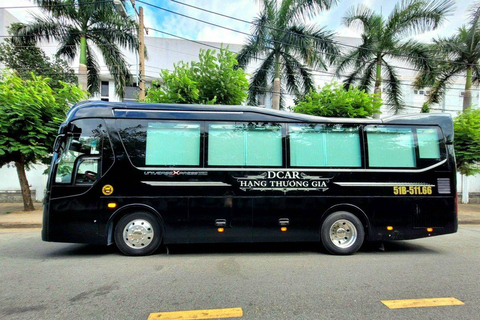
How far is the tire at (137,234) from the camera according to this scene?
202 inches

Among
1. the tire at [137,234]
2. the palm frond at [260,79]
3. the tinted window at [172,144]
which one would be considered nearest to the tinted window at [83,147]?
the tinted window at [172,144]

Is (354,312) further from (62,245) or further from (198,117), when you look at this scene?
(62,245)

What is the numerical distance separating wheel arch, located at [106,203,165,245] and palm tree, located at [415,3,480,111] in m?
16.6

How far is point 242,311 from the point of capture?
122 inches

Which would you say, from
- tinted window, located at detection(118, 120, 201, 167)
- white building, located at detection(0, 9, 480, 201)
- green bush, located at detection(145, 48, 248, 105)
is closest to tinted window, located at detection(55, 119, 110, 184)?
tinted window, located at detection(118, 120, 201, 167)

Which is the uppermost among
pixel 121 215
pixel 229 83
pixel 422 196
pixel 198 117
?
pixel 229 83

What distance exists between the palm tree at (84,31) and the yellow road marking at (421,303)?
15091 mm

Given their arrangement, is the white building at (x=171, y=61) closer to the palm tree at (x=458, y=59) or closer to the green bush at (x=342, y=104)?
the palm tree at (x=458, y=59)

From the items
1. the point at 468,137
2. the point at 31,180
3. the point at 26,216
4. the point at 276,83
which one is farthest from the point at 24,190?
the point at 468,137

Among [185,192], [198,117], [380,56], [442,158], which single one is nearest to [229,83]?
[198,117]

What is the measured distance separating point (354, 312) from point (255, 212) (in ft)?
8.32

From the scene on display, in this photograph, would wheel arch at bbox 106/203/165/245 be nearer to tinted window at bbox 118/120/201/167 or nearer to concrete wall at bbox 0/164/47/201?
tinted window at bbox 118/120/201/167

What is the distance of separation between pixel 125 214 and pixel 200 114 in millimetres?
2458

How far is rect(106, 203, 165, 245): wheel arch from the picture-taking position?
509cm
